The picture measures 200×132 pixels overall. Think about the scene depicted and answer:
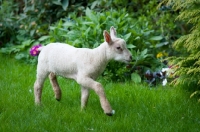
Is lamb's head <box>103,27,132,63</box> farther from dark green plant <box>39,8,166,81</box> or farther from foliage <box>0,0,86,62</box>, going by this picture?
foliage <box>0,0,86,62</box>

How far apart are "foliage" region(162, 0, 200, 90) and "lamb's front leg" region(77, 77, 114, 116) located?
1231mm

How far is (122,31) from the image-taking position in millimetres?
7691

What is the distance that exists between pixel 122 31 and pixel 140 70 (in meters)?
0.78

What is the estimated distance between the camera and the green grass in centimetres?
489

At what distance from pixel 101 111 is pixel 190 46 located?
140 cm

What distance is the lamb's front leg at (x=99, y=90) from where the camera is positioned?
4.94 metres

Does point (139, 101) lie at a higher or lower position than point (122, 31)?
lower

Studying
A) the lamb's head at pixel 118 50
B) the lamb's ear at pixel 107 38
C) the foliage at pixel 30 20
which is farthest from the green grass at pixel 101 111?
the foliage at pixel 30 20

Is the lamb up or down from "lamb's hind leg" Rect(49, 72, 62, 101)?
up

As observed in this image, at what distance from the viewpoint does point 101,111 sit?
5422 mm

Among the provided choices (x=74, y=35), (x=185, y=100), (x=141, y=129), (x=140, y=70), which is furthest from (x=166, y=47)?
(x=141, y=129)

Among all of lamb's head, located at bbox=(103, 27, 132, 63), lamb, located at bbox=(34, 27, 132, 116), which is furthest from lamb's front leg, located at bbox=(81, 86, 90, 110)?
lamb's head, located at bbox=(103, 27, 132, 63)

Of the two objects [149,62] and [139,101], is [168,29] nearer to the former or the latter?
[149,62]

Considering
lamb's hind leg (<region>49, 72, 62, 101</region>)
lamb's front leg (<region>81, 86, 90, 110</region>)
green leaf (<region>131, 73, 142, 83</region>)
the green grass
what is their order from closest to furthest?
the green grass < lamb's front leg (<region>81, 86, 90, 110</region>) < lamb's hind leg (<region>49, 72, 62, 101</region>) < green leaf (<region>131, 73, 142, 83</region>)
